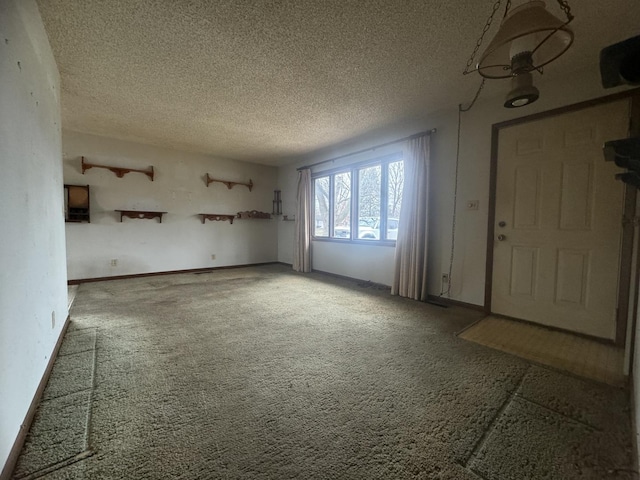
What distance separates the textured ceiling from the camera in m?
1.72

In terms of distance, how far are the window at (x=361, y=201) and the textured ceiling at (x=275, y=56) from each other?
80cm

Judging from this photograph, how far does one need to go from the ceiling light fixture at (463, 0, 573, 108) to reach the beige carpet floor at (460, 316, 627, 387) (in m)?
1.84

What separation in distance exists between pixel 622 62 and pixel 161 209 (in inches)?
225

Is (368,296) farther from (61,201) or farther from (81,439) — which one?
(61,201)

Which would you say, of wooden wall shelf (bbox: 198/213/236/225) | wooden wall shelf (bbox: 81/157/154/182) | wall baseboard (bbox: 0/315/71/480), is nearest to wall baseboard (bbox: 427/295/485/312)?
wall baseboard (bbox: 0/315/71/480)

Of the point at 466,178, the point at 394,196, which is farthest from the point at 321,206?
the point at 466,178

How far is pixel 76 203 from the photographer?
4117 mm

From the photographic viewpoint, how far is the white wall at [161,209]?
169 inches

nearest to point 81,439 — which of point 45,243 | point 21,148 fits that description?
point 45,243

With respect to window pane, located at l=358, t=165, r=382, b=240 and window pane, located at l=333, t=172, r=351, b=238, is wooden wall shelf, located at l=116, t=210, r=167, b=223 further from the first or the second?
window pane, located at l=358, t=165, r=382, b=240

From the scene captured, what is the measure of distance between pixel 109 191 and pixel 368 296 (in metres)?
4.64

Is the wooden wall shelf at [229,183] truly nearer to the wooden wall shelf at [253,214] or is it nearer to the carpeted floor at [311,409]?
the wooden wall shelf at [253,214]

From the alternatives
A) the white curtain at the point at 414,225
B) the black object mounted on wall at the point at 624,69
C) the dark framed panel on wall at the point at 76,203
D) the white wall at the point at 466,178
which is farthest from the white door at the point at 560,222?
the dark framed panel on wall at the point at 76,203

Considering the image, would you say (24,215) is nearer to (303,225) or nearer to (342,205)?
(342,205)
